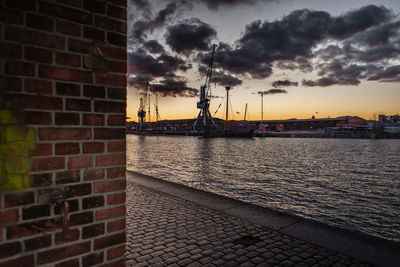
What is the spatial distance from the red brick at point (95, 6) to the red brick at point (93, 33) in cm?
12

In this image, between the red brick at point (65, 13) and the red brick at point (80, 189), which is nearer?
the red brick at point (65, 13)

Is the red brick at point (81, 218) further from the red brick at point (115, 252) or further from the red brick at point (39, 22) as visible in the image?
the red brick at point (39, 22)

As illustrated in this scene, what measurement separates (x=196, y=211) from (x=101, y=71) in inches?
162

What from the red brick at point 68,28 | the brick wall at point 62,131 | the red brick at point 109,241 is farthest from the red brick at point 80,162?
the red brick at point 68,28

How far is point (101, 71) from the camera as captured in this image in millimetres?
1526

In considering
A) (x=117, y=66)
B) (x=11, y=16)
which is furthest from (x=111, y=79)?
(x=11, y=16)

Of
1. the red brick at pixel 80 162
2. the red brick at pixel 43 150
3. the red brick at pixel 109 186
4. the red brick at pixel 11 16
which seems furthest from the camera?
the red brick at pixel 109 186

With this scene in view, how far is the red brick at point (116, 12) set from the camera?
1572 mm

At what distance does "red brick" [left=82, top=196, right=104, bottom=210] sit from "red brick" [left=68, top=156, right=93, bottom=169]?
0.21 m

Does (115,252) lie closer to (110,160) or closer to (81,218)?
(81,218)

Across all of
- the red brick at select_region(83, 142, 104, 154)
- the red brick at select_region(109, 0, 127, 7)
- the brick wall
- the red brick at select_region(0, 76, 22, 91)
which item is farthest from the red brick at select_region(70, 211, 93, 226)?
the red brick at select_region(109, 0, 127, 7)

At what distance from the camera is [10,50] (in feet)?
4.08

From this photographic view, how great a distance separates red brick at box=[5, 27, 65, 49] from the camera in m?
1.25

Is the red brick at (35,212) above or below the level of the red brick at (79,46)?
below
